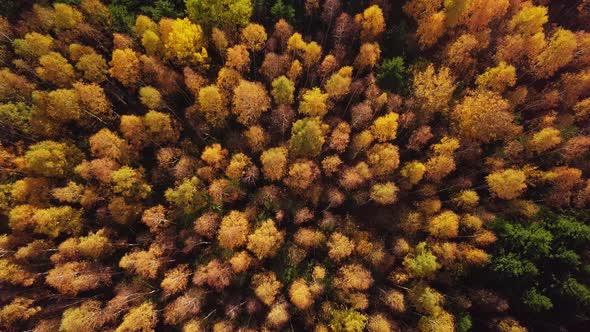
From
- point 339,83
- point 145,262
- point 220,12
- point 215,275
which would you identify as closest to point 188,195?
point 145,262

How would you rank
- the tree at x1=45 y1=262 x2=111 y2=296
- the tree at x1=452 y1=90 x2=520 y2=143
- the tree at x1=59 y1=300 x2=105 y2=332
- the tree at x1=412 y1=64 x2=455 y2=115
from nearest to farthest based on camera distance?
the tree at x1=59 y1=300 x2=105 y2=332 < the tree at x1=45 y1=262 x2=111 y2=296 < the tree at x1=452 y1=90 x2=520 y2=143 < the tree at x1=412 y1=64 x2=455 y2=115

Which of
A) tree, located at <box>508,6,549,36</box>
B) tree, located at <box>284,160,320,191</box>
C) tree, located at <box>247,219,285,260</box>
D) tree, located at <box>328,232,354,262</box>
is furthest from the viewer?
tree, located at <box>508,6,549,36</box>

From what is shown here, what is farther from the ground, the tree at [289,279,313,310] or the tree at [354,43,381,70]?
the tree at [354,43,381,70]

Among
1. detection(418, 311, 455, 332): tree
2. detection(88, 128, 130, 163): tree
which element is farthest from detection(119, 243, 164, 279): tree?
detection(418, 311, 455, 332): tree

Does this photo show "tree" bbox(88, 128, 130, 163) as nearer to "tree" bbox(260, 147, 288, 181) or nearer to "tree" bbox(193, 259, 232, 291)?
"tree" bbox(193, 259, 232, 291)

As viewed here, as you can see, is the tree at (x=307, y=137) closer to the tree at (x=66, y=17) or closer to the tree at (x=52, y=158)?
the tree at (x=52, y=158)

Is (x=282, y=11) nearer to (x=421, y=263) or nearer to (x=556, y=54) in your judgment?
(x=421, y=263)
